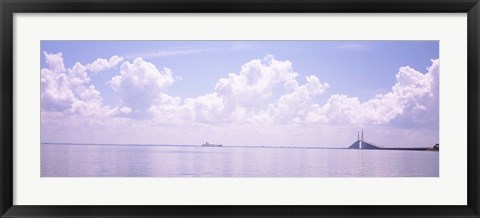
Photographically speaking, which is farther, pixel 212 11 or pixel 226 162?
pixel 226 162

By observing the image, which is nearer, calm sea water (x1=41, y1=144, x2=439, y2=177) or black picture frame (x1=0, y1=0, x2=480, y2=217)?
black picture frame (x1=0, y1=0, x2=480, y2=217)

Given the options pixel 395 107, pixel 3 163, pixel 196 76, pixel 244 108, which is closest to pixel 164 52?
pixel 196 76

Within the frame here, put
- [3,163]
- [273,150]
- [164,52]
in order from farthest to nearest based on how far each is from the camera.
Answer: [273,150]
[164,52]
[3,163]

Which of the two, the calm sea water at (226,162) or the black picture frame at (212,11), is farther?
the calm sea water at (226,162)

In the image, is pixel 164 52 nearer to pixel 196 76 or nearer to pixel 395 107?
pixel 196 76
